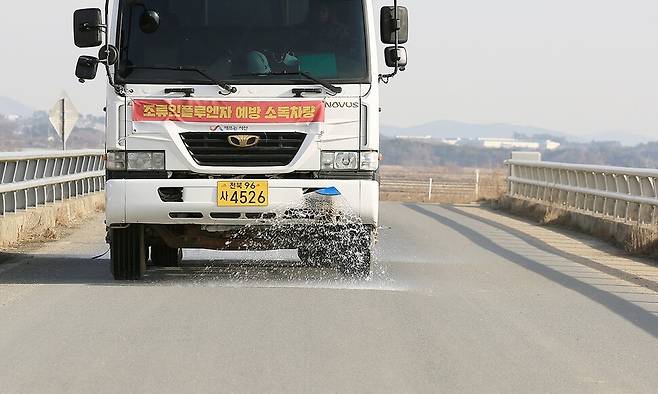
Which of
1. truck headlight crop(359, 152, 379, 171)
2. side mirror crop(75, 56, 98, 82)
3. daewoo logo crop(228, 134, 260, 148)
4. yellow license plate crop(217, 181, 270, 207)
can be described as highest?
side mirror crop(75, 56, 98, 82)

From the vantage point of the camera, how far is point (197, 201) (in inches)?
436

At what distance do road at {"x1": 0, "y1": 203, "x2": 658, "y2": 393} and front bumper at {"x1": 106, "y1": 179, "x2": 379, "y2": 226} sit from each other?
0.63 meters

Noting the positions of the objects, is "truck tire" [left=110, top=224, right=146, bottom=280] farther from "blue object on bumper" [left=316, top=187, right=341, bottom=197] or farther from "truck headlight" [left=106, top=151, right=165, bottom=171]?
"blue object on bumper" [left=316, top=187, right=341, bottom=197]

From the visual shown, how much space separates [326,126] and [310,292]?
1.48 m

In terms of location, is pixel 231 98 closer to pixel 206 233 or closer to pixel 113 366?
pixel 206 233

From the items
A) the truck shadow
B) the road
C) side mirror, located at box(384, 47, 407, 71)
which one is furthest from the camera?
the truck shadow

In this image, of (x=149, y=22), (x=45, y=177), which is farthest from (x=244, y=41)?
(x=45, y=177)

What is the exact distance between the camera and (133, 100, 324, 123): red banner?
436 inches

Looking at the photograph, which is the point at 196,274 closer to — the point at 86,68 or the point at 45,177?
the point at 86,68

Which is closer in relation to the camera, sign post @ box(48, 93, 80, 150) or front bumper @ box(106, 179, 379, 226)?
front bumper @ box(106, 179, 379, 226)

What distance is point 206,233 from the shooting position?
11.8 metres

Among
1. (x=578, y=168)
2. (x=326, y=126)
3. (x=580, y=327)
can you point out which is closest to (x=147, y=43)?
(x=326, y=126)

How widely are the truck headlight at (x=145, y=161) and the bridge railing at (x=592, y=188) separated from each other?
858 centimetres

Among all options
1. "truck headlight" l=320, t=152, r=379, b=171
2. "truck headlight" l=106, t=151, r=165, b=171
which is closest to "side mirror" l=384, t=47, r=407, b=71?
"truck headlight" l=320, t=152, r=379, b=171
